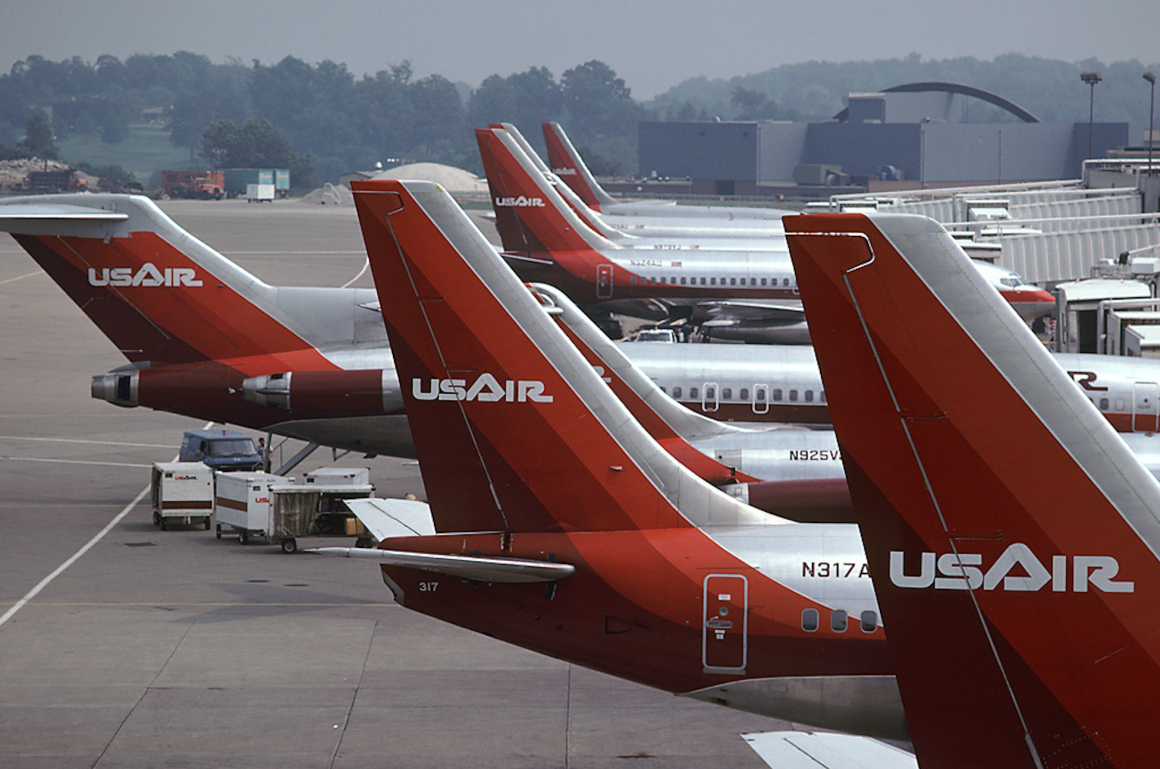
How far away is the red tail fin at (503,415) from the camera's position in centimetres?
1510

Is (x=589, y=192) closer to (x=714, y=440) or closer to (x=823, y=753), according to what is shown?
(x=714, y=440)

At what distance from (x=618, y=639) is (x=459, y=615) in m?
1.99

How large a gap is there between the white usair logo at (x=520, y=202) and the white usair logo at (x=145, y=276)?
95.9ft

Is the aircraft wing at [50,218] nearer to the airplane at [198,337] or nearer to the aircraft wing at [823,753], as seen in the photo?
the airplane at [198,337]

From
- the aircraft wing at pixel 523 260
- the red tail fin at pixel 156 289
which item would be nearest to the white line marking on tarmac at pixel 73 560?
the red tail fin at pixel 156 289

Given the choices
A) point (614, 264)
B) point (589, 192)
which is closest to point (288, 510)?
point (614, 264)

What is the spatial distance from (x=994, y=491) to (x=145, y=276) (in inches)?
1066

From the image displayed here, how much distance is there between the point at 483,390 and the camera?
15266 mm

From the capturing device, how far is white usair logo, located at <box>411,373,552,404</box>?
599 inches

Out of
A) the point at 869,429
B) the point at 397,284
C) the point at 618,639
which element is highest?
the point at 397,284

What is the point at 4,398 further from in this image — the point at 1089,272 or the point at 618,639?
the point at 1089,272

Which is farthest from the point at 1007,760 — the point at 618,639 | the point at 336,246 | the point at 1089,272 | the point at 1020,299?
the point at 336,246

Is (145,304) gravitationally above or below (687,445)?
above

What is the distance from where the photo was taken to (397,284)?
49.2 ft
